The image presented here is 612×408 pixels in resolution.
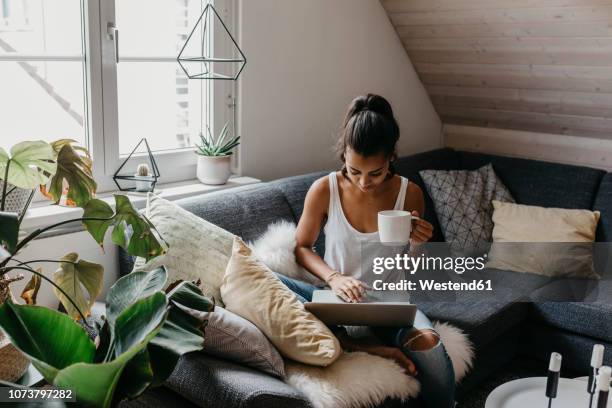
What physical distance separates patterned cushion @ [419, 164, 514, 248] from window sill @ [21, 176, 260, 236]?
99 centimetres

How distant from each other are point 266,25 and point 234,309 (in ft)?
4.97

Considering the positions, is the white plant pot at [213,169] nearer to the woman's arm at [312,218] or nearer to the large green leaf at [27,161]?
the woman's arm at [312,218]

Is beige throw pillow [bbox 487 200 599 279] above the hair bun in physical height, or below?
below

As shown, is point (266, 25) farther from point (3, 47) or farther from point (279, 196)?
point (3, 47)

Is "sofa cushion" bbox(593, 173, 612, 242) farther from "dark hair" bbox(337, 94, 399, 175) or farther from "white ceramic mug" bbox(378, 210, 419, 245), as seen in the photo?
"white ceramic mug" bbox(378, 210, 419, 245)

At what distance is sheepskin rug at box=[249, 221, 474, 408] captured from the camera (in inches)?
71.7

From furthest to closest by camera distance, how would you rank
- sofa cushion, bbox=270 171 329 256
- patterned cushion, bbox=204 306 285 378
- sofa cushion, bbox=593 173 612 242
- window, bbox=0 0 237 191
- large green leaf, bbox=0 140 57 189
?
sofa cushion, bbox=593 173 612 242 → sofa cushion, bbox=270 171 329 256 → window, bbox=0 0 237 191 → patterned cushion, bbox=204 306 285 378 → large green leaf, bbox=0 140 57 189

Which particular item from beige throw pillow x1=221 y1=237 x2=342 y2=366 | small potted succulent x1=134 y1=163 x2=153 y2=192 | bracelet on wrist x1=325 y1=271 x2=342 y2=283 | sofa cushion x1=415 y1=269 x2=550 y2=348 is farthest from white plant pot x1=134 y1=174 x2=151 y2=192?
sofa cushion x1=415 y1=269 x2=550 y2=348

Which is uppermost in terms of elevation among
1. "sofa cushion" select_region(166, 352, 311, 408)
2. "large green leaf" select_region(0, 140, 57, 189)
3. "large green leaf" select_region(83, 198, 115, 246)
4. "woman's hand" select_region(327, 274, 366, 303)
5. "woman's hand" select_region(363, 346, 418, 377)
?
"large green leaf" select_region(0, 140, 57, 189)

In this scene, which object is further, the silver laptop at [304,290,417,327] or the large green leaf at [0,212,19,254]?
the silver laptop at [304,290,417,327]

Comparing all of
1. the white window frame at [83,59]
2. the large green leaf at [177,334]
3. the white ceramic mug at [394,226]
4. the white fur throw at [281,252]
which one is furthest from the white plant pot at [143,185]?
the large green leaf at [177,334]

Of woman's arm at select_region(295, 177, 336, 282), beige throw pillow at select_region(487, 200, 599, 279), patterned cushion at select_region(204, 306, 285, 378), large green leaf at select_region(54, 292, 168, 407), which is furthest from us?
beige throw pillow at select_region(487, 200, 599, 279)

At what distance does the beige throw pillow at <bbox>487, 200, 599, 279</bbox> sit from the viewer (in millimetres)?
3133

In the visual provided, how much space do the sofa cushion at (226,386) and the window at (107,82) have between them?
3.52ft
